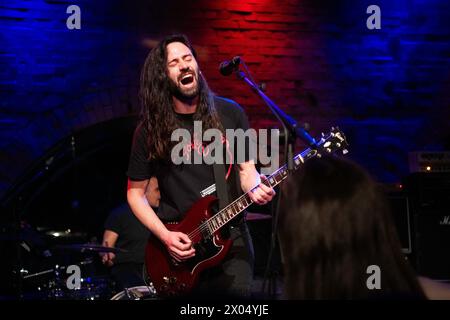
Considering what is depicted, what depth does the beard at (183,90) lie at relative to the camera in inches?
135

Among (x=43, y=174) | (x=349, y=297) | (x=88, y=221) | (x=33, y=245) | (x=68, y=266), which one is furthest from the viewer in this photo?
(x=88, y=221)

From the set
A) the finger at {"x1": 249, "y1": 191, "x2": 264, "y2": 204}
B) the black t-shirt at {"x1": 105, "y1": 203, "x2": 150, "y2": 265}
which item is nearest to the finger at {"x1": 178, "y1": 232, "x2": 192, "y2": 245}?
the finger at {"x1": 249, "y1": 191, "x2": 264, "y2": 204}

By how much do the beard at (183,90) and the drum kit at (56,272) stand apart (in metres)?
1.62

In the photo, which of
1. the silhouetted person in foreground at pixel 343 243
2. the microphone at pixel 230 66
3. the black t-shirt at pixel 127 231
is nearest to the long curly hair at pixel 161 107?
the microphone at pixel 230 66

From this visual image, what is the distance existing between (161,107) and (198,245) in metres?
0.85

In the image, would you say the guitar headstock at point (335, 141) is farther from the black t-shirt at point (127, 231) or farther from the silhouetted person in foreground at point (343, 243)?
the black t-shirt at point (127, 231)

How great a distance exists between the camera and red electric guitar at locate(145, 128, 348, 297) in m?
3.21

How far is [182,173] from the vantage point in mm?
3342

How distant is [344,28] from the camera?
614 centimetres

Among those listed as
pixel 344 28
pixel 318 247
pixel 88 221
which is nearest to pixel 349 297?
pixel 318 247

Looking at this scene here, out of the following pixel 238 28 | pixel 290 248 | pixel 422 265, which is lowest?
pixel 422 265

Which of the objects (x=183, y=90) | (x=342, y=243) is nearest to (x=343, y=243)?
(x=342, y=243)

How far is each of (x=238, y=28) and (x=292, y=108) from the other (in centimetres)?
98
